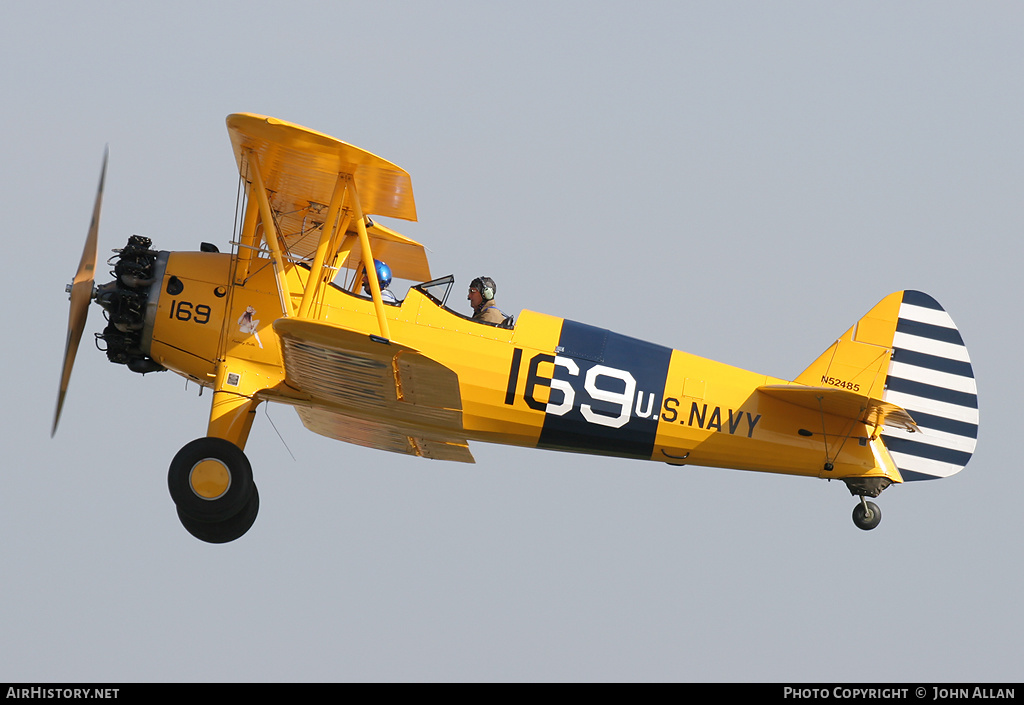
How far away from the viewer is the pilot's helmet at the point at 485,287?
944cm

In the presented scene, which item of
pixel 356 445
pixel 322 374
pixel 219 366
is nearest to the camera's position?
pixel 322 374

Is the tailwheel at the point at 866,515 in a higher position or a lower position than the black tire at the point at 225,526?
higher

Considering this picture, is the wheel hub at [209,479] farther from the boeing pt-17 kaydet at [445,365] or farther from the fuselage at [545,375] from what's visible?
the fuselage at [545,375]

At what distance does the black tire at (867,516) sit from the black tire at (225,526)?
16.1 feet

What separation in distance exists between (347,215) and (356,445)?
8.40ft

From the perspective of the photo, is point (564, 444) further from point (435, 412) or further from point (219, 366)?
point (219, 366)

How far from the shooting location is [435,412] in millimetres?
8859

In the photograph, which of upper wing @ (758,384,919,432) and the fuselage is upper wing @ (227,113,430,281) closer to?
the fuselage

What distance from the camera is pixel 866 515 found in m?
9.72

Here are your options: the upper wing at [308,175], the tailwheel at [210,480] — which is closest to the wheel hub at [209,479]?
the tailwheel at [210,480]

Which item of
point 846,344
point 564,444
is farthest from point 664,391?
point 846,344

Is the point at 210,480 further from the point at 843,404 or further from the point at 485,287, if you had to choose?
the point at 843,404

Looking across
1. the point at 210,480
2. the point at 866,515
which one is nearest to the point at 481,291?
the point at 210,480

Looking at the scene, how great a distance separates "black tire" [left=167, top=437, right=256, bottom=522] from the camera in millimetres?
8531
